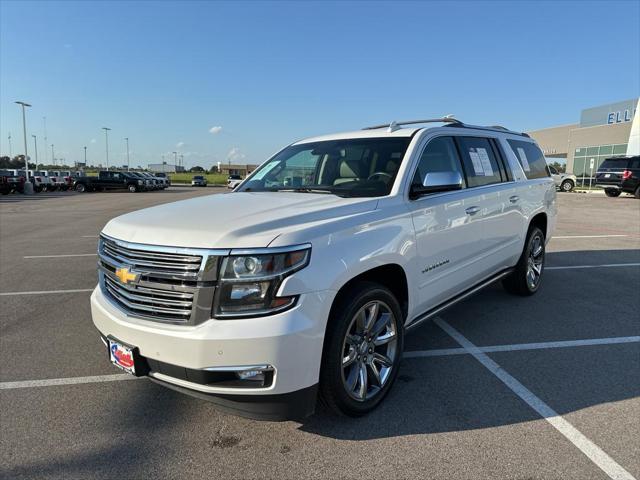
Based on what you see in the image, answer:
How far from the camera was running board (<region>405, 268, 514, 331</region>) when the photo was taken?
11.7ft

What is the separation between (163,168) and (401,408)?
126 metres

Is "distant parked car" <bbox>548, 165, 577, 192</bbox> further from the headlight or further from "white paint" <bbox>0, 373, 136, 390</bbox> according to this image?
the headlight

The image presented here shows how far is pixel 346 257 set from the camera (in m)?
2.71

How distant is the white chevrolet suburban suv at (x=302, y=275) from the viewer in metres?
2.42

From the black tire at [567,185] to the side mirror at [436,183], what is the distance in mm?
36347

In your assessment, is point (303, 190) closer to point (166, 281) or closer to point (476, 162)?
point (166, 281)

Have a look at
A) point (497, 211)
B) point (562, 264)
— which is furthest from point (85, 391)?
point (562, 264)

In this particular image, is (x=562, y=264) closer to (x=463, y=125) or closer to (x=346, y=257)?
(x=463, y=125)

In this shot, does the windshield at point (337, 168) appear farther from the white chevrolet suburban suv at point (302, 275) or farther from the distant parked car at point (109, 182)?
the distant parked car at point (109, 182)

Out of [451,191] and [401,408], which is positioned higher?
[451,191]

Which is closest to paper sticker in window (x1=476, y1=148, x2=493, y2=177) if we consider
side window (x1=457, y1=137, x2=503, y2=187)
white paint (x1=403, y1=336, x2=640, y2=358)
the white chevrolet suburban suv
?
side window (x1=457, y1=137, x2=503, y2=187)

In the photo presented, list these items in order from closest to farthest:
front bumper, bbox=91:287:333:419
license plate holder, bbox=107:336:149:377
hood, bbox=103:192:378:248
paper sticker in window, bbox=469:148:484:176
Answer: front bumper, bbox=91:287:333:419
hood, bbox=103:192:378:248
license plate holder, bbox=107:336:149:377
paper sticker in window, bbox=469:148:484:176

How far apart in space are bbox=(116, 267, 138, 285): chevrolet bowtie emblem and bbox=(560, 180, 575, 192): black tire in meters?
38.1

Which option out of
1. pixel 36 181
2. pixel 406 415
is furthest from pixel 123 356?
pixel 36 181
